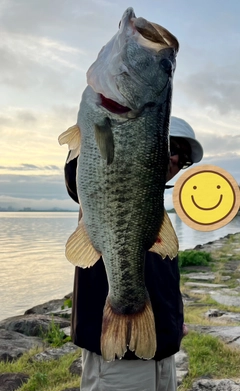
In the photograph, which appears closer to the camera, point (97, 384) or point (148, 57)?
point (148, 57)

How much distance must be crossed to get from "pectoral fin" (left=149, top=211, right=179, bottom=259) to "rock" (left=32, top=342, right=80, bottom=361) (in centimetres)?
320

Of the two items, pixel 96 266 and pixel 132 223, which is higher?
pixel 132 223

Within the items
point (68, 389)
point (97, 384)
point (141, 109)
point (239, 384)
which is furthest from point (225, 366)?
point (141, 109)

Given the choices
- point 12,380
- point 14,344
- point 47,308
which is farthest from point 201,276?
point 12,380

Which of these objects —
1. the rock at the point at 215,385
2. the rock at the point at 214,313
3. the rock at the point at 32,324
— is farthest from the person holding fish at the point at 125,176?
the rock at the point at 214,313

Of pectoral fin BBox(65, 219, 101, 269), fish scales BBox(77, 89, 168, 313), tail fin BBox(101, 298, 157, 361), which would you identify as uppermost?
fish scales BBox(77, 89, 168, 313)

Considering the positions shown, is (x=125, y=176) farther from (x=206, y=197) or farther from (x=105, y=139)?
(x=206, y=197)

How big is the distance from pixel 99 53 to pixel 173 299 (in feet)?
5.11

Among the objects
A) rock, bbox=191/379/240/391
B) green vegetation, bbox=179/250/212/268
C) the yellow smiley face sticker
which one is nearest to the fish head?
rock, bbox=191/379/240/391

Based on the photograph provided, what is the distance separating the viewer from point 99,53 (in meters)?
2.34

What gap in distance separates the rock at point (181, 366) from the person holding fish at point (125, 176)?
190 cm

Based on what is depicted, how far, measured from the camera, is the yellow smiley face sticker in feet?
21.9

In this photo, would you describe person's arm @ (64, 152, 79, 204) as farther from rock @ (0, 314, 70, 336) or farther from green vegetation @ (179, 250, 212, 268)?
green vegetation @ (179, 250, 212, 268)

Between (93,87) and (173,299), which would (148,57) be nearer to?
(93,87)
